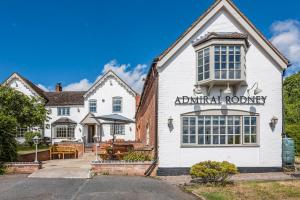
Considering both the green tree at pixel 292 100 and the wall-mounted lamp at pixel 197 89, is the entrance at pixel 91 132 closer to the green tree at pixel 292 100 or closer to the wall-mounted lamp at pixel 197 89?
the green tree at pixel 292 100

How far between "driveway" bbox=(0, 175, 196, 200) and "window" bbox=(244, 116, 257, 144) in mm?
5941

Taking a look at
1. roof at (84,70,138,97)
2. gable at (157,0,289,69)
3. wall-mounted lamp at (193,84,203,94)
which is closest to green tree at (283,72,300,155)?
roof at (84,70,138,97)

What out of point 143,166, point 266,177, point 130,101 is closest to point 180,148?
point 143,166

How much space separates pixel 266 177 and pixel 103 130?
3124cm

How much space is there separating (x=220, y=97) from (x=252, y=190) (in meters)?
6.17

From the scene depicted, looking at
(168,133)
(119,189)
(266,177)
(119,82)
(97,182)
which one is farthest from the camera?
(119,82)

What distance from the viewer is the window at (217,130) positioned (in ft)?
57.7

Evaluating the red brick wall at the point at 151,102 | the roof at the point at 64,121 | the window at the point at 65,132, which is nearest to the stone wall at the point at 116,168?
the red brick wall at the point at 151,102

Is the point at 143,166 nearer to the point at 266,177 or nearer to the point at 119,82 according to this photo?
the point at 266,177

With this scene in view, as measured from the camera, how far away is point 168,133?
688 inches

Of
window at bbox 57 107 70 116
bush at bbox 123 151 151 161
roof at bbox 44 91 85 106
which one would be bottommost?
bush at bbox 123 151 151 161

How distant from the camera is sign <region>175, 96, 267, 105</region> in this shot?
17.6 meters

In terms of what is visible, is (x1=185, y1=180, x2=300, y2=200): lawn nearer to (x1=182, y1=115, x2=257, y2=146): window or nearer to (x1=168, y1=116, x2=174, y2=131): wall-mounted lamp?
(x1=182, y1=115, x2=257, y2=146): window

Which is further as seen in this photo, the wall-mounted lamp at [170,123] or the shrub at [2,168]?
the wall-mounted lamp at [170,123]
